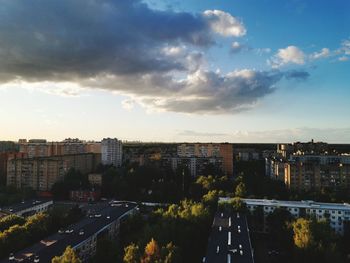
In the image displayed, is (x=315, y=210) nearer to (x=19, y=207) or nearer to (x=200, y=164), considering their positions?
(x=200, y=164)

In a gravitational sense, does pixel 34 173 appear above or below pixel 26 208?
above

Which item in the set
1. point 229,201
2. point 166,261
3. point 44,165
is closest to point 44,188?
point 44,165

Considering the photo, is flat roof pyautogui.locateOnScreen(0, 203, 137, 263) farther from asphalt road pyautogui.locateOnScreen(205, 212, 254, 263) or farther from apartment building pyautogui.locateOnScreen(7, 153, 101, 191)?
apartment building pyautogui.locateOnScreen(7, 153, 101, 191)

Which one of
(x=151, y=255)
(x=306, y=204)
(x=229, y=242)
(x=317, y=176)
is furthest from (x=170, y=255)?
(x=317, y=176)

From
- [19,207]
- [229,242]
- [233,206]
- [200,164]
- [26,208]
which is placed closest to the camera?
[229,242]

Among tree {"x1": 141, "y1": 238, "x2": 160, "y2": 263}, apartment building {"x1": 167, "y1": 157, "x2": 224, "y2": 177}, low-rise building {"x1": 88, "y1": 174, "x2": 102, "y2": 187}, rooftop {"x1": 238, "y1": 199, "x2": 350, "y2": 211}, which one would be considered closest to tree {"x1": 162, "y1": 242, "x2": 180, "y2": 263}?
tree {"x1": 141, "y1": 238, "x2": 160, "y2": 263}
